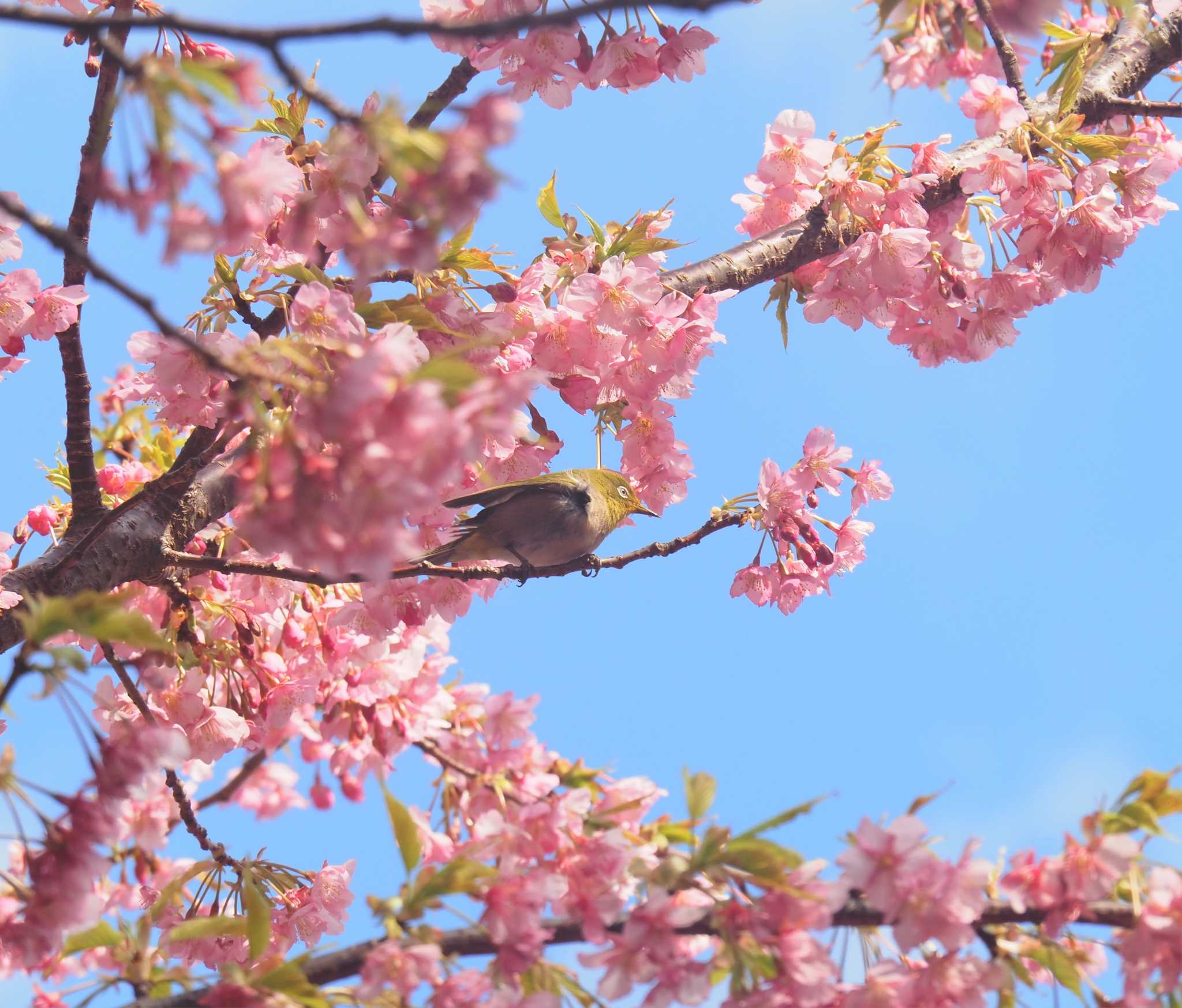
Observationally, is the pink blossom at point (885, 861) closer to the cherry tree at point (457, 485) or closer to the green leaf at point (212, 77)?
the cherry tree at point (457, 485)

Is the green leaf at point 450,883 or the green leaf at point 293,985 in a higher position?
the green leaf at point 450,883

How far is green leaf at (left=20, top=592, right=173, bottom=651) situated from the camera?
1565 mm

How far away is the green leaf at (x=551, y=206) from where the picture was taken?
3.69 meters

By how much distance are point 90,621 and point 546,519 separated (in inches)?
109

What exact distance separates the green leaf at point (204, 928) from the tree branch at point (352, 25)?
175cm

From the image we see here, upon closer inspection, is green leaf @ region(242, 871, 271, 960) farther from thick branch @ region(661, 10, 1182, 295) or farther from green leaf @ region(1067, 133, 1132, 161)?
green leaf @ region(1067, 133, 1132, 161)

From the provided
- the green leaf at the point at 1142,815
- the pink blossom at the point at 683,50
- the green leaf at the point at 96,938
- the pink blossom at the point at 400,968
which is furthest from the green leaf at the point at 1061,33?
the green leaf at the point at 96,938

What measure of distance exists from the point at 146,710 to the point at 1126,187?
3969 millimetres

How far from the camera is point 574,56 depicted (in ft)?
11.5

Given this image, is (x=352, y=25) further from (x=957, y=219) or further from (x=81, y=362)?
(x=957, y=219)

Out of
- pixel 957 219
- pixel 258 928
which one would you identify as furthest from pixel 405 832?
pixel 957 219

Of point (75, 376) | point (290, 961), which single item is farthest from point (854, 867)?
point (75, 376)

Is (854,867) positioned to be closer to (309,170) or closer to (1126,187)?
(309,170)

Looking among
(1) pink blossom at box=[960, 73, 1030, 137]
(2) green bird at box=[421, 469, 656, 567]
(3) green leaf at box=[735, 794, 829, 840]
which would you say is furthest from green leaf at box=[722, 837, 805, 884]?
(1) pink blossom at box=[960, 73, 1030, 137]
